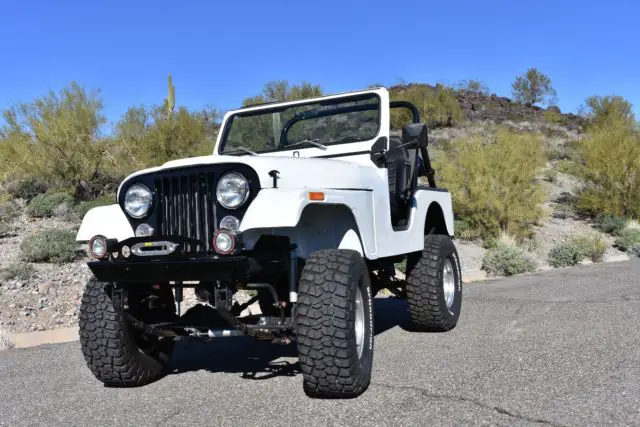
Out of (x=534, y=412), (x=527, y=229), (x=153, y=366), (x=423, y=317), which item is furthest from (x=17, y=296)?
(x=527, y=229)

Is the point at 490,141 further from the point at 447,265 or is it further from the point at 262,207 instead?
the point at 262,207

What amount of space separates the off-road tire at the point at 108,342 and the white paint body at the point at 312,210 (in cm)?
47

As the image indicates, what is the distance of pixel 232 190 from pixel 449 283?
340 centimetres

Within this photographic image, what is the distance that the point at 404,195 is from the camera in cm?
575

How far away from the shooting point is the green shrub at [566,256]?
1393 cm

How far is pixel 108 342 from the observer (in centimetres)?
430

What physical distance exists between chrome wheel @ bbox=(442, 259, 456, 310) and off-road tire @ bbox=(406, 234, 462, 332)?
0.91 ft

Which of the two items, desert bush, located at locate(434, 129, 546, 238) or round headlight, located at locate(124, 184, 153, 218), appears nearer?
round headlight, located at locate(124, 184, 153, 218)

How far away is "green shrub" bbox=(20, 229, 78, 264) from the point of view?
35.6 feet

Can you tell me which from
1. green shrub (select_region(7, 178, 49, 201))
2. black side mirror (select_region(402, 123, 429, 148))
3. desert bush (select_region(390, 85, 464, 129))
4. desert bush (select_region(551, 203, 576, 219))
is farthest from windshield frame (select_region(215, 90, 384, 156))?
desert bush (select_region(390, 85, 464, 129))

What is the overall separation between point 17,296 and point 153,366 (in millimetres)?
5310

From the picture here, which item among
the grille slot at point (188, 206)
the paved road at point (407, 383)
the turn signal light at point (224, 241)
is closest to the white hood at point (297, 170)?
the grille slot at point (188, 206)

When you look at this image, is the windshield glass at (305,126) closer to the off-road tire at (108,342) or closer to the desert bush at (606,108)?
the off-road tire at (108,342)

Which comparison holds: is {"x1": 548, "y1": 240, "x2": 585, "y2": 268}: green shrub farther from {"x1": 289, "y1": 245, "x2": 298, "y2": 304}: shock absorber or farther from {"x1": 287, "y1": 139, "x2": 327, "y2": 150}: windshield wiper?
{"x1": 289, "y1": 245, "x2": 298, "y2": 304}: shock absorber
